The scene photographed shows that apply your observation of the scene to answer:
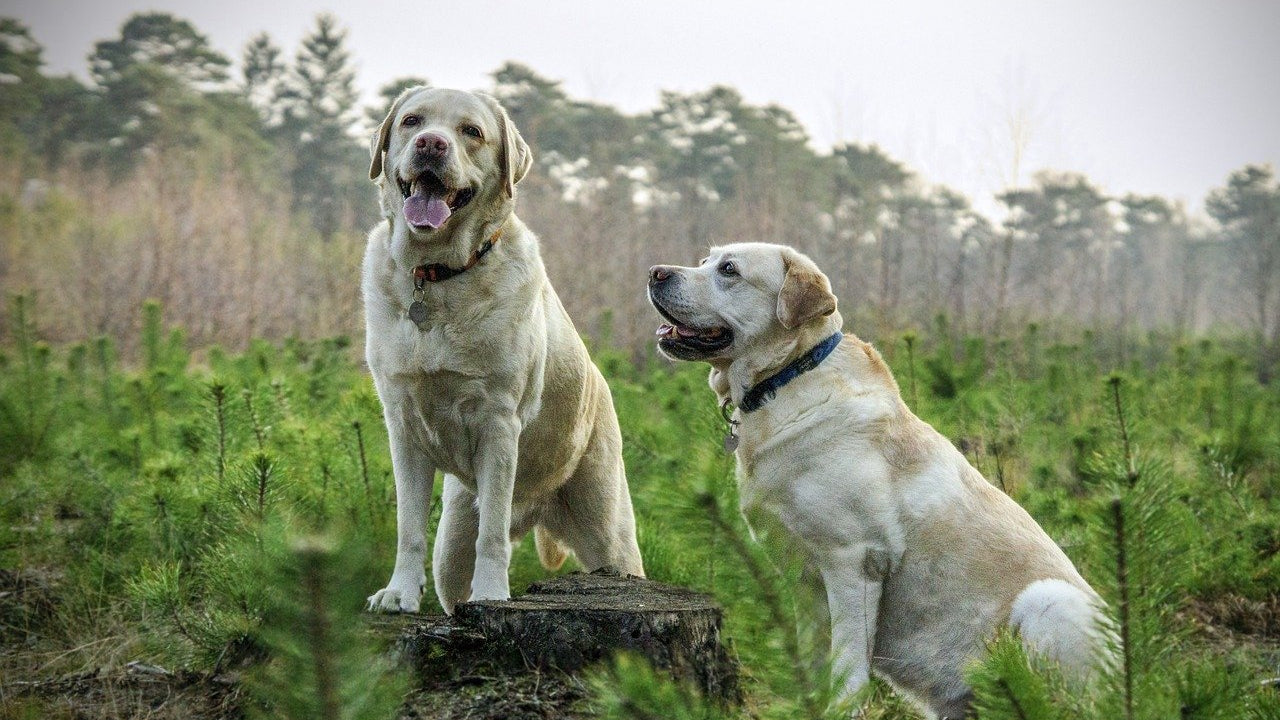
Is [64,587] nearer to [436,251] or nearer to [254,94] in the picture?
[436,251]

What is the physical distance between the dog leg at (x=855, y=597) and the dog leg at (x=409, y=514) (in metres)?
1.31

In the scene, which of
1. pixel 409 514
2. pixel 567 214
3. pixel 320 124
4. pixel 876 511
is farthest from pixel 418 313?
pixel 320 124

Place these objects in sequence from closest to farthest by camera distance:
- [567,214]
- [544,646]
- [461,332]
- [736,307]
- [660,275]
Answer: [544,646] < [461,332] < [736,307] < [660,275] < [567,214]

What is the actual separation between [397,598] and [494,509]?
0.42m

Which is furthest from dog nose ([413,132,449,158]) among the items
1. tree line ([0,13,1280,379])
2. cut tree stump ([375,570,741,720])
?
tree line ([0,13,1280,379])

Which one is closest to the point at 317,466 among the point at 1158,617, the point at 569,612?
the point at 569,612

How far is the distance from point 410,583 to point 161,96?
32.1 m

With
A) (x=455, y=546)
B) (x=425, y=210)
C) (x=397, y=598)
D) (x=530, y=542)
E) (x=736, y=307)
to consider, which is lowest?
(x=530, y=542)

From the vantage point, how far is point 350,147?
1318 inches

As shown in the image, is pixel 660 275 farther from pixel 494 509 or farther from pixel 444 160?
pixel 494 509

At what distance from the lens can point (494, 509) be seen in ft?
11.3

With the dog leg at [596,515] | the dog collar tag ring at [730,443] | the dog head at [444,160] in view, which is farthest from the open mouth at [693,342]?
the dog head at [444,160]

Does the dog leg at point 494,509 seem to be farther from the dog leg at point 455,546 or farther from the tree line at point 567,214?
the tree line at point 567,214

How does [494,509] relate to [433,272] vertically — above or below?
below
